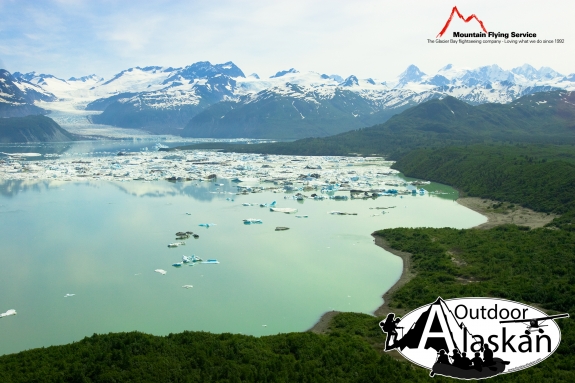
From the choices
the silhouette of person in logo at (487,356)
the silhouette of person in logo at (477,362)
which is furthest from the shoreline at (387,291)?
the silhouette of person in logo at (487,356)

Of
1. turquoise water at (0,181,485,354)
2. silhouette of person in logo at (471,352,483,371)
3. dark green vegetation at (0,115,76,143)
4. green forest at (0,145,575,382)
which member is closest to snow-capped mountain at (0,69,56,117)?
dark green vegetation at (0,115,76,143)

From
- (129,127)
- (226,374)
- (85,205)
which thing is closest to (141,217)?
(85,205)

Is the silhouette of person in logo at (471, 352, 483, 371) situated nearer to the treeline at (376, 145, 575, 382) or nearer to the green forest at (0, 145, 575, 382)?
the green forest at (0, 145, 575, 382)

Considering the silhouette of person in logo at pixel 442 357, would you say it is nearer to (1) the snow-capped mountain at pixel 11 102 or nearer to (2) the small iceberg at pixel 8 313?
(2) the small iceberg at pixel 8 313

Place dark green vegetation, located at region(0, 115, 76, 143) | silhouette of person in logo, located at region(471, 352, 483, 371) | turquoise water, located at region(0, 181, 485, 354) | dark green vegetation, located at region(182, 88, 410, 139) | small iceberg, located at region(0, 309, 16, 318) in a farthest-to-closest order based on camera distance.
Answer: dark green vegetation, located at region(182, 88, 410, 139) → dark green vegetation, located at region(0, 115, 76, 143) → small iceberg, located at region(0, 309, 16, 318) → turquoise water, located at region(0, 181, 485, 354) → silhouette of person in logo, located at region(471, 352, 483, 371)

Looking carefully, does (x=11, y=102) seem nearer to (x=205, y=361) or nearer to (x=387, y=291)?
(x=387, y=291)

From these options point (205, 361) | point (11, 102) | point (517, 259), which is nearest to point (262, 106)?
point (11, 102)
